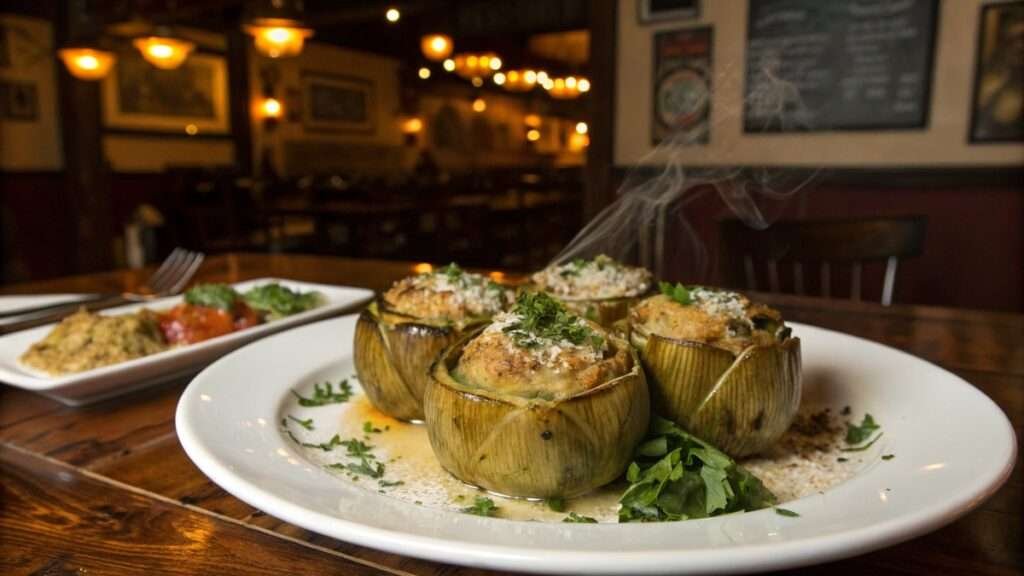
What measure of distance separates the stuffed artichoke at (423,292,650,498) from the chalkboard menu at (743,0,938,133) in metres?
2.87

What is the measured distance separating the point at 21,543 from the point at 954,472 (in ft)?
2.79

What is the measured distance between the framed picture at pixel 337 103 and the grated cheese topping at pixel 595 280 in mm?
10644

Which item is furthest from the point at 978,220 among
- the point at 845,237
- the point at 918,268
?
the point at 845,237

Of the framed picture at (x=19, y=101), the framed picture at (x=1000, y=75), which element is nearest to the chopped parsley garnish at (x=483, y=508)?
the framed picture at (x=1000, y=75)

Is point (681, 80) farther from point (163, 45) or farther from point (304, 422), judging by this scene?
point (304, 422)

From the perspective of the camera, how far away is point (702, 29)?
380 cm

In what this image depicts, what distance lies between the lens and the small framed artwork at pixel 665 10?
12.5 ft

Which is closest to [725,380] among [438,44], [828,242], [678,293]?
[678,293]

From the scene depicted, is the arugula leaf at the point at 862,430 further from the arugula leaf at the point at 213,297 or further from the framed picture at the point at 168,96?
the framed picture at the point at 168,96

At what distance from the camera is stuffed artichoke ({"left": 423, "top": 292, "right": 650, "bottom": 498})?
2.24ft

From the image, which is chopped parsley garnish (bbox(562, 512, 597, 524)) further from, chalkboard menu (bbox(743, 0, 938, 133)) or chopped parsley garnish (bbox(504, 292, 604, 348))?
chalkboard menu (bbox(743, 0, 938, 133))

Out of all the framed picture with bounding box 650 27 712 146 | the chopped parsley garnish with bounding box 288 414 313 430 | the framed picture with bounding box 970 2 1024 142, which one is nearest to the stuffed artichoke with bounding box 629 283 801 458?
the chopped parsley garnish with bounding box 288 414 313 430

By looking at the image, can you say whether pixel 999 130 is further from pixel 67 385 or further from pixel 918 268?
pixel 67 385

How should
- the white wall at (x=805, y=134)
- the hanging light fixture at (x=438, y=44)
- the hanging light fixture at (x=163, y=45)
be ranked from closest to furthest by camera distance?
the white wall at (x=805, y=134)
the hanging light fixture at (x=163, y=45)
the hanging light fixture at (x=438, y=44)
